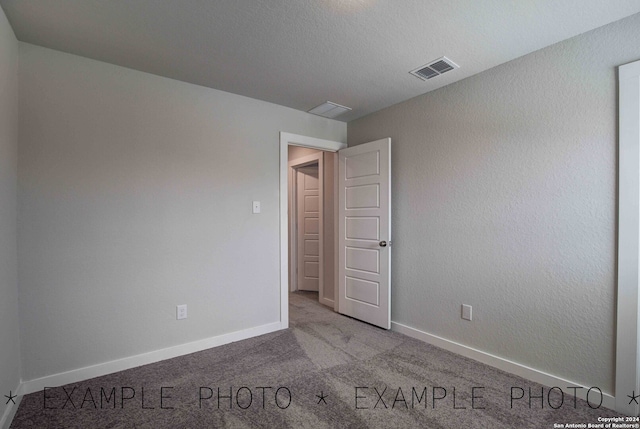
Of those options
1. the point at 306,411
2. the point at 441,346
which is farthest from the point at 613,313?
the point at 306,411

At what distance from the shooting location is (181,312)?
2.71m

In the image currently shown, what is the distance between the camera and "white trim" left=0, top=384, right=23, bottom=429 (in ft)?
5.65

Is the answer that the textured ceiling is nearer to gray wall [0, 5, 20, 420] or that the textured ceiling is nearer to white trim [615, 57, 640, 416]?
gray wall [0, 5, 20, 420]

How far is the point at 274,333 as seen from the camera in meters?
3.20

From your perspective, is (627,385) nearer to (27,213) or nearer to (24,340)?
(24,340)

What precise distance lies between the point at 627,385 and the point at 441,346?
124 centimetres

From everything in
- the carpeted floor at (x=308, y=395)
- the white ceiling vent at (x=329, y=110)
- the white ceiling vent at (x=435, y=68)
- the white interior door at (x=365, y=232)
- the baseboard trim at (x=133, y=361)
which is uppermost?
the white ceiling vent at (x=435, y=68)

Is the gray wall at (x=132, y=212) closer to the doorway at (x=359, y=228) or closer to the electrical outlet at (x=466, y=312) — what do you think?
the doorway at (x=359, y=228)

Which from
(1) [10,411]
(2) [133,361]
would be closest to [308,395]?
Answer: (2) [133,361]

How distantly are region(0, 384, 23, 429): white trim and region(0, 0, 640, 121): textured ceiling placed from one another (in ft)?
7.58

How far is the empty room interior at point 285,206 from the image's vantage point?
187 centimetres

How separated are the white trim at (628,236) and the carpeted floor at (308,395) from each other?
9.7 inches

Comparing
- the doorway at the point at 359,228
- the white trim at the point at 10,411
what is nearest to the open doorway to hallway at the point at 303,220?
the doorway at the point at 359,228

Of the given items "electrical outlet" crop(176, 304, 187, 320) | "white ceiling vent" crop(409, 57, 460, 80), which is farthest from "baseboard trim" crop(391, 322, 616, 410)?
"white ceiling vent" crop(409, 57, 460, 80)
